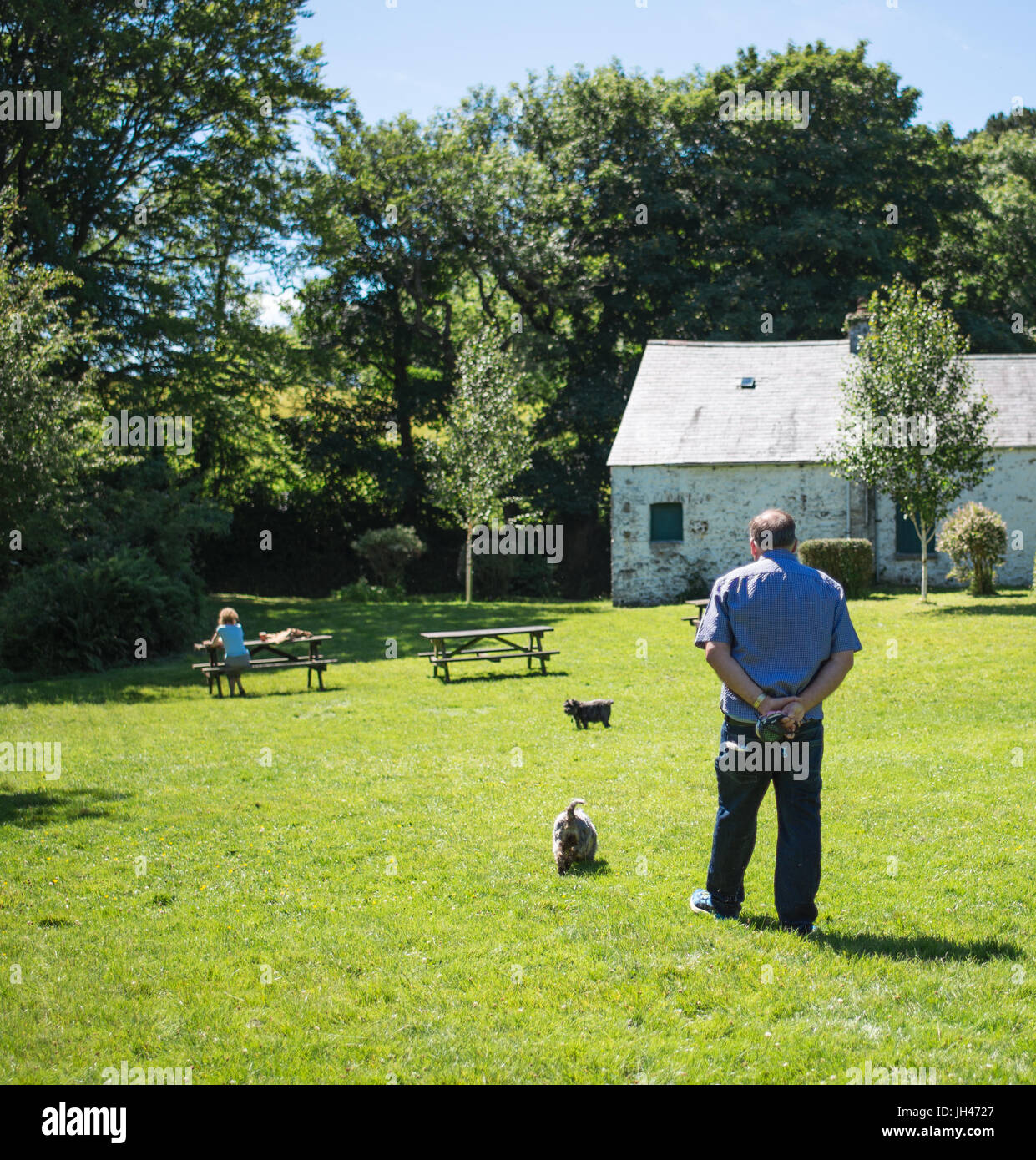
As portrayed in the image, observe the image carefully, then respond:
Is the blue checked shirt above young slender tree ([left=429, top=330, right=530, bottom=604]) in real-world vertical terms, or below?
below

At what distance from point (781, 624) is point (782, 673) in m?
0.25

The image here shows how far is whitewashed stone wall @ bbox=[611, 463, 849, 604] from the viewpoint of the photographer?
2839 centimetres

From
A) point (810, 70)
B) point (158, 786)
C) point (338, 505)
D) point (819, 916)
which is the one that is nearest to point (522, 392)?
point (338, 505)

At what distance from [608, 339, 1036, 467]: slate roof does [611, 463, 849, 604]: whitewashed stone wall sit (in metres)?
0.46

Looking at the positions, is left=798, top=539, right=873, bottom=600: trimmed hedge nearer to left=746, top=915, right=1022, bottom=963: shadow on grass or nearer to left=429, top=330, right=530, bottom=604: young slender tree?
left=429, top=330, right=530, bottom=604: young slender tree

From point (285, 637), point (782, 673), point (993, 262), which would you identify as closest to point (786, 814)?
point (782, 673)

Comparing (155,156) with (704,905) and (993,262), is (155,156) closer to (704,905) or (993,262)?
(704,905)

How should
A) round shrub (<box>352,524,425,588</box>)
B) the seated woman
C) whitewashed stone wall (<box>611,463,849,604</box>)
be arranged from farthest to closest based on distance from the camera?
round shrub (<box>352,524,425,588</box>) → whitewashed stone wall (<box>611,463,849,604</box>) → the seated woman

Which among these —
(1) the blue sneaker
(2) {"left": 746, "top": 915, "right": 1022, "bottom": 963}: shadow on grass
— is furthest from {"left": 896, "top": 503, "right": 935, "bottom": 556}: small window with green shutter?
(2) {"left": 746, "top": 915, "right": 1022, "bottom": 963}: shadow on grass

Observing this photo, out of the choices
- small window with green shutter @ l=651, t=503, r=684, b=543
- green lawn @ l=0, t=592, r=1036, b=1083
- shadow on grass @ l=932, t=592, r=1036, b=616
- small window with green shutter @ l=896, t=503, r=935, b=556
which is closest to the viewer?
green lawn @ l=0, t=592, r=1036, b=1083

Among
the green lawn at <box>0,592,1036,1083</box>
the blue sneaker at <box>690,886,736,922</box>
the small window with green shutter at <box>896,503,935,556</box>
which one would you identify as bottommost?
the green lawn at <box>0,592,1036,1083</box>

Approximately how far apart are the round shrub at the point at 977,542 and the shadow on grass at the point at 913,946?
766 inches

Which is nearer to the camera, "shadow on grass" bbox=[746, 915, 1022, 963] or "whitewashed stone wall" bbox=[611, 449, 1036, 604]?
"shadow on grass" bbox=[746, 915, 1022, 963]

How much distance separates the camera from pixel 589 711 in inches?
476
